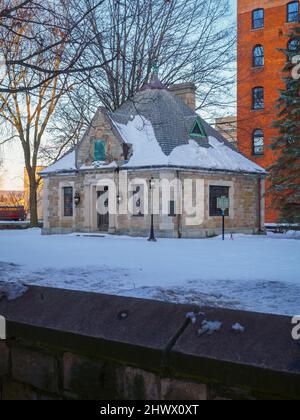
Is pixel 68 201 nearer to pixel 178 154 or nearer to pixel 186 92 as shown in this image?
pixel 178 154

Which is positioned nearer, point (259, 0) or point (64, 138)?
point (64, 138)

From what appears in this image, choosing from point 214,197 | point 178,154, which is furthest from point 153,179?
point 214,197

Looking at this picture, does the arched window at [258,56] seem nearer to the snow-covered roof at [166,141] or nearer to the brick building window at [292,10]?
the brick building window at [292,10]

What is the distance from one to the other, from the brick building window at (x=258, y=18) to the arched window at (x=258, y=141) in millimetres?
8213

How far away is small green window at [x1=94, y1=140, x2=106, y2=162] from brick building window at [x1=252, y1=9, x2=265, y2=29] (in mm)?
19362

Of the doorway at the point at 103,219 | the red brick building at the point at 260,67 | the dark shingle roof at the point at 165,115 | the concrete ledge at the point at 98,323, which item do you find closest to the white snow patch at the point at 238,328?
the concrete ledge at the point at 98,323

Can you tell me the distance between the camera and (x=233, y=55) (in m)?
30.1

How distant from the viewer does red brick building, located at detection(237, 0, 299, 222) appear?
36.1 metres

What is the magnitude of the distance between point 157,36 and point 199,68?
3483 mm

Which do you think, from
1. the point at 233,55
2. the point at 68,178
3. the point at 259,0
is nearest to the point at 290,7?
the point at 259,0

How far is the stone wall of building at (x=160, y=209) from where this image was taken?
23484 millimetres

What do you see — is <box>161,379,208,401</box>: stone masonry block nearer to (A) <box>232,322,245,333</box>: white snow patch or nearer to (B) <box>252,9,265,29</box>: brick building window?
(A) <box>232,322,245,333</box>: white snow patch

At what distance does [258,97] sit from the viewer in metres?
37.6
